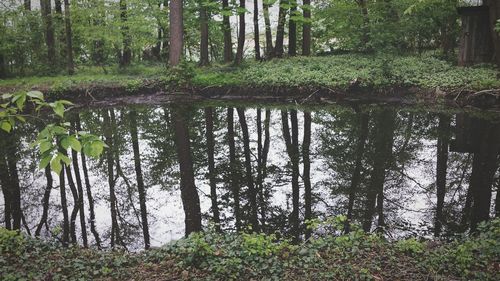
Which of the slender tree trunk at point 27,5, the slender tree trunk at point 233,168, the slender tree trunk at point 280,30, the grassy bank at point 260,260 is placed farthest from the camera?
the slender tree trunk at point 280,30

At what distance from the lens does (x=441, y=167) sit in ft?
29.7

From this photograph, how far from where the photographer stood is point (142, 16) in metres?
20.0

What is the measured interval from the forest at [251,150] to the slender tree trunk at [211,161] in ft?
0.21

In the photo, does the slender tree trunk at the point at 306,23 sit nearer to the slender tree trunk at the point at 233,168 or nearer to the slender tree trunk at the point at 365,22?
the slender tree trunk at the point at 365,22

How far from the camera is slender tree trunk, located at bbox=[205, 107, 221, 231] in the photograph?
23.5 feet

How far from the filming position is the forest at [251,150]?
185 inches

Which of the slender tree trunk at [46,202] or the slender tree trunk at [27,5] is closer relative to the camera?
the slender tree trunk at [46,202]

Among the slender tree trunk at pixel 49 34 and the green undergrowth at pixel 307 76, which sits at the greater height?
the slender tree trunk at pixel 49 34

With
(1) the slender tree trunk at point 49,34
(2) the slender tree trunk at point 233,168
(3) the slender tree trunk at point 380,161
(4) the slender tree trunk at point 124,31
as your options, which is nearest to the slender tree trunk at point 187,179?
(2) the slender tree trunk at point 233,168

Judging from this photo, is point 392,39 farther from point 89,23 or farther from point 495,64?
point 89,23

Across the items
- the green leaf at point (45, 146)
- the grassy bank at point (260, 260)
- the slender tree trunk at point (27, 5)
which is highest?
the slender tree trunk at point (27, 5)

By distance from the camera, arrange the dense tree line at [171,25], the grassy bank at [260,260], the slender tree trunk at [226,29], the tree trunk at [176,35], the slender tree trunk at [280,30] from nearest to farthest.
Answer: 1. the grassy bank at [260,260]
2. the tree trunk at [176,35]
3. the dense tree line at [171,25]
4. the slender tree trunk at [226,29]
5. the slender tree trunk at [280,30]

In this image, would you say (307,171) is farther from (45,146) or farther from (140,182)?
(45,146)

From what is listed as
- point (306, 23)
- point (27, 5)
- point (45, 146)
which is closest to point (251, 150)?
point (45, 146)
